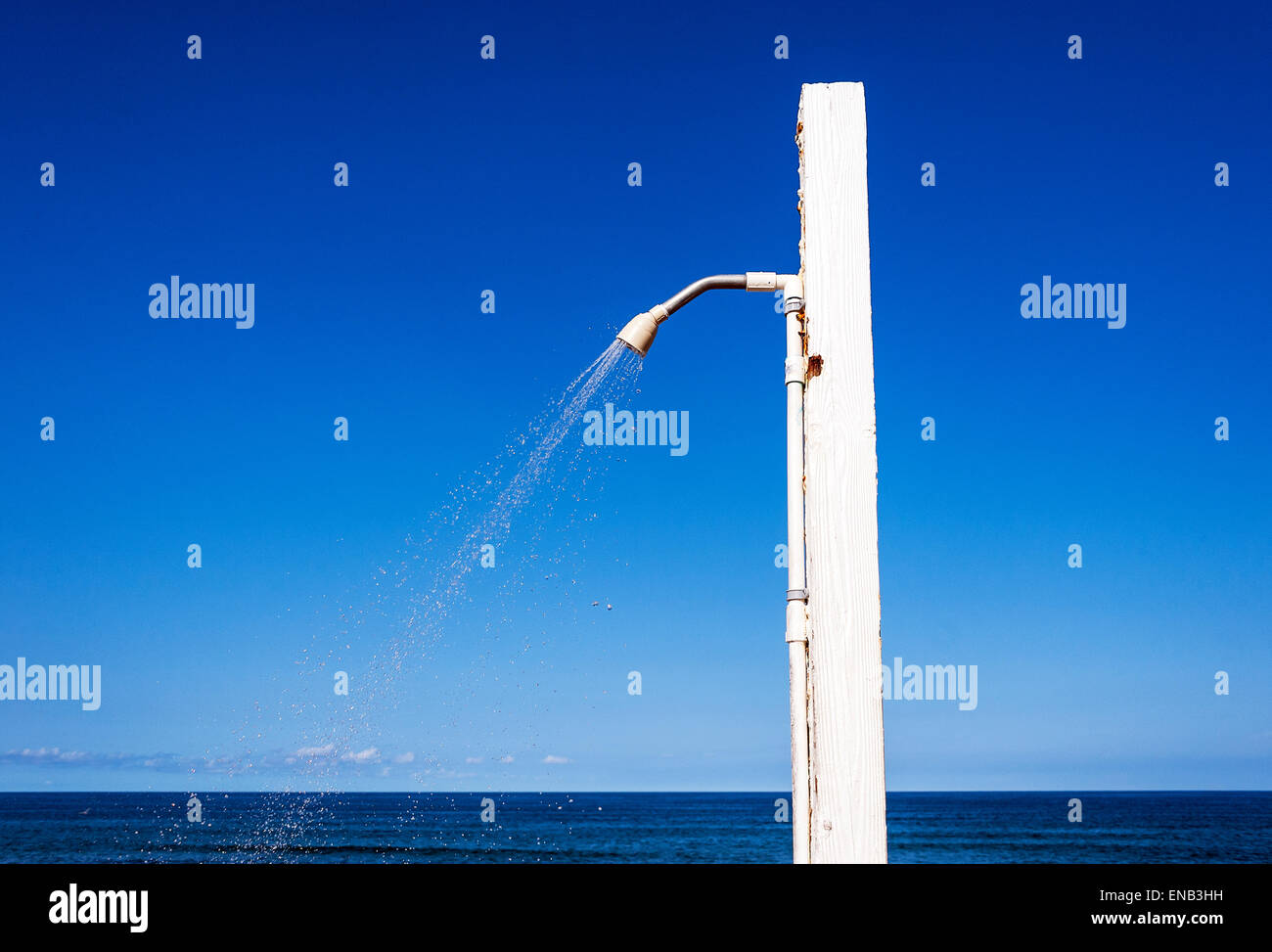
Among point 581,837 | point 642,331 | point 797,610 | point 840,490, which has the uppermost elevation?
point 642,331

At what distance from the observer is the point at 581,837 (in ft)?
182

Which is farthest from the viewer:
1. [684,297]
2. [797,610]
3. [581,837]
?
[581,837]

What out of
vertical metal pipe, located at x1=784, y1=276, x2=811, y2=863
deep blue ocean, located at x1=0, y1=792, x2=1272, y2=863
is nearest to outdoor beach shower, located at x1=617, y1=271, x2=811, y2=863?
vertical metal pipe, located at x1=784, y1=276, x2=811, y2=863

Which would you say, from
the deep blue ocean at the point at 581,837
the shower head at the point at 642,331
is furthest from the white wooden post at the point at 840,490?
the deep blue ocean at the point at 581,837

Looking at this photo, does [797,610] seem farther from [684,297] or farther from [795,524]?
[684,297]

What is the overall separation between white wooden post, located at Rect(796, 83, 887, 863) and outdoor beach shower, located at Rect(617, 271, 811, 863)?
31mm

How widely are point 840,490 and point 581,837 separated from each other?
5560 cm

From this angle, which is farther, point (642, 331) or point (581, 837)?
point (581, 837)

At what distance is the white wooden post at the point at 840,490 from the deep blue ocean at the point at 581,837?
33.8m

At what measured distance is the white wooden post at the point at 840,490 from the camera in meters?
2.70

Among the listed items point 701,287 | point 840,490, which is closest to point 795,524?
point 840,490

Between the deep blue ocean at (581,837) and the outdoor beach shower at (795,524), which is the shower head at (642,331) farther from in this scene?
the deep blue ocean at (581,837)
